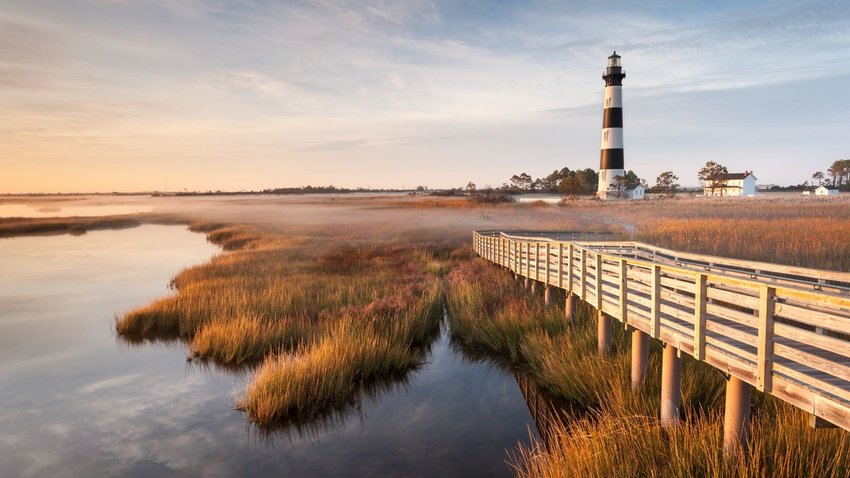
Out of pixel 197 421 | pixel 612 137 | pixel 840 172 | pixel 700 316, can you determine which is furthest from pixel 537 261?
pixel 840 172

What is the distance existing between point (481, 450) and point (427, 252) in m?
21.3

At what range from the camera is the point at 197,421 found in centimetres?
1023

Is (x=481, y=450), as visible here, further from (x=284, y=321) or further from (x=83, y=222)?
(x=83, y=222)

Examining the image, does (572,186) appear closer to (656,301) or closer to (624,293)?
(624,293)

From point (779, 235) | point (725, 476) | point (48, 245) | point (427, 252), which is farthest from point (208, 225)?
point (725, 476)

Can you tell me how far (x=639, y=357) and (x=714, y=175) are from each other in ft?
358

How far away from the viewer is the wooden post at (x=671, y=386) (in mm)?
7777

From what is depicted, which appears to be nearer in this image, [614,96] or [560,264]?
[560,264]

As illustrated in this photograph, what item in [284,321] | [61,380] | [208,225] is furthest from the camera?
[208,225]

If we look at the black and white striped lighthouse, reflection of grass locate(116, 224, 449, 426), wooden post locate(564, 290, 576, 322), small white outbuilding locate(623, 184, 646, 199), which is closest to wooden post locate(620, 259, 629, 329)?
wooden post locate(564, 290, 576, 322)

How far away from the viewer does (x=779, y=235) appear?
79.8ft

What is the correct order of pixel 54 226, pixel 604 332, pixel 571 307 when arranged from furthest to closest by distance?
pixel 54 226
pixel 571 307
pixel 604 332

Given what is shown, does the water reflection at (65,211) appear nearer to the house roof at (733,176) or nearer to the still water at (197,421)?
the still water at (197,421)

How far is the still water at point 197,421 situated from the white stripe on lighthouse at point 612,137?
172ft
